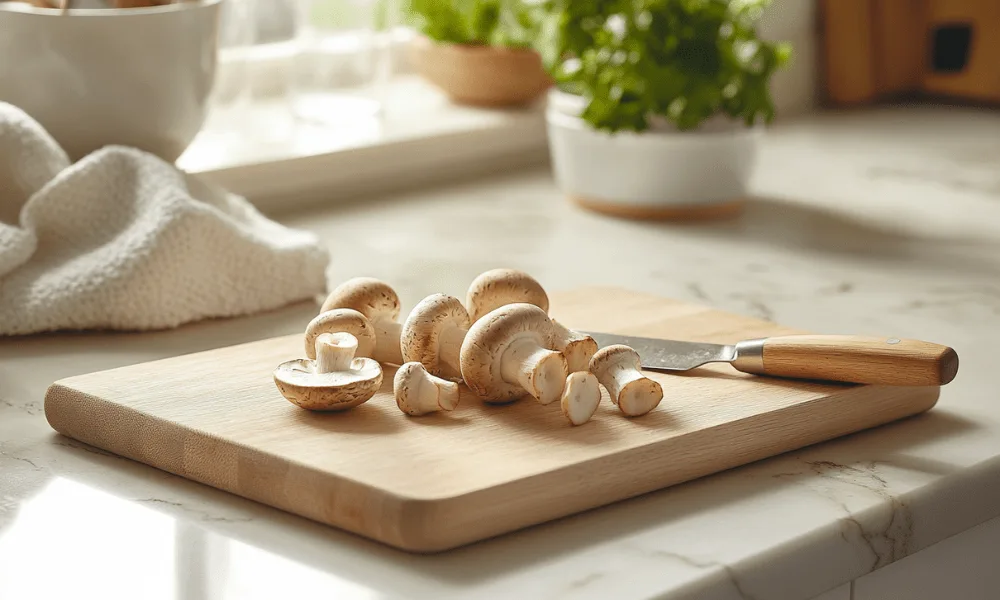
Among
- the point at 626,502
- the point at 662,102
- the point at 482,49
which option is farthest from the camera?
the point at 482,49

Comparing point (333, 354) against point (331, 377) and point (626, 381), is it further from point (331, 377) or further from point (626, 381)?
point (626, 381)

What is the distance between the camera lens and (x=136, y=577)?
2.16 ft

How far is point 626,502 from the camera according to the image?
0.76m

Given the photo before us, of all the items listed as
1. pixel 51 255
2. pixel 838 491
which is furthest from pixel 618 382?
pixel 51 255

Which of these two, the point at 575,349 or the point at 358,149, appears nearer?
the point at 575,349

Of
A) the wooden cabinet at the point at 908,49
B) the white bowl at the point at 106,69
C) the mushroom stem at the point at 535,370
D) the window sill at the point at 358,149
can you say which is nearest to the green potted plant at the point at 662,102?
the window sill at the point at 358,149

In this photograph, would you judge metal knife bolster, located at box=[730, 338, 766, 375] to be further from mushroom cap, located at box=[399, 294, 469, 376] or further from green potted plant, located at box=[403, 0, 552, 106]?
green potted plant, located at box=[403, 0, 552, 106]

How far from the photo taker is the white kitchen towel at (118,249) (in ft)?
3.47

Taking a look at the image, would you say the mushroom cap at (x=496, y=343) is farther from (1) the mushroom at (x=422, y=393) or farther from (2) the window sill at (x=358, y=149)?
(2) the window sill at (x=358, y=149)

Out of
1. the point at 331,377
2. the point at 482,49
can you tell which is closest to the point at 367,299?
the point at 331,377

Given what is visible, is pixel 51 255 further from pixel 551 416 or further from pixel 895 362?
pixel 895 362

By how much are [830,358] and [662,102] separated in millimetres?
660

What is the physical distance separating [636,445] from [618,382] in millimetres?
71

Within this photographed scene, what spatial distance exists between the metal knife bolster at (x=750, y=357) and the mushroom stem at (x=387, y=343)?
9.5 inches
